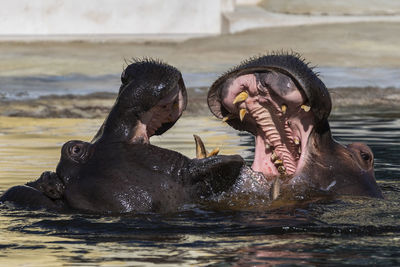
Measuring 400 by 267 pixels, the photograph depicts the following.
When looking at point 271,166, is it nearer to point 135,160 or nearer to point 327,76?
point 135,160

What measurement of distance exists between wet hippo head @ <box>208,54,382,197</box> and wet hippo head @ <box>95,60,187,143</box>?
10.4 inches

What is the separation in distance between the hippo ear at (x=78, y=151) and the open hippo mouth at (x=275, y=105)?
0.66m

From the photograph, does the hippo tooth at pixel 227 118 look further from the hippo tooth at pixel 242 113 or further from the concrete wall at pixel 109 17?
the concrete wall at pixel 109 17

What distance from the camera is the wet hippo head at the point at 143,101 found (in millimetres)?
4250

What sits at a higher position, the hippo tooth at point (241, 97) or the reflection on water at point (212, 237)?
the hippo tooth at point (241, 97)

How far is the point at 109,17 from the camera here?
17281mm

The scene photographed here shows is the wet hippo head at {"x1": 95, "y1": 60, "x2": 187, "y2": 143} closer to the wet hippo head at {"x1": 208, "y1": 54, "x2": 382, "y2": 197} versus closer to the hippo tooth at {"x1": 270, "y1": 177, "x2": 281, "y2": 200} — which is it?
the wet hippo head at {"x1": 208, "y1": 54, "x2": 382, "y2": 197}

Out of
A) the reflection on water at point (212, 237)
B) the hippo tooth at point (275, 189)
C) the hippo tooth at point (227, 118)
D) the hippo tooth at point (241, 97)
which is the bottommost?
the reflection on water at point (212, 237)

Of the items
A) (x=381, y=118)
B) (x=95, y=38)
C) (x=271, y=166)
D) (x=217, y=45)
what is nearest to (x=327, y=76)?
(x=381, y=118)

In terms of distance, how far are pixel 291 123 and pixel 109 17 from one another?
13.1 metres

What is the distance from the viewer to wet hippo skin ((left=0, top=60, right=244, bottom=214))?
416cm

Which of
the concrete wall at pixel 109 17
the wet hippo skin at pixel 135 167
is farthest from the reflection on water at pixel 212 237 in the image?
the concrete wall at pixel 109 17

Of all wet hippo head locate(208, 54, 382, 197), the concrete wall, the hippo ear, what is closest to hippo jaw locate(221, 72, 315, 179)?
wet hippo head locate(208, 54, 382, 197)

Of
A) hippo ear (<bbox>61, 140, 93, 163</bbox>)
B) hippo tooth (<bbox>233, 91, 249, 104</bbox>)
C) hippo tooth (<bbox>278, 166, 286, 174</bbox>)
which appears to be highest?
hippo tooth (<bbox>233, 91, 249, 104</bbox>)
